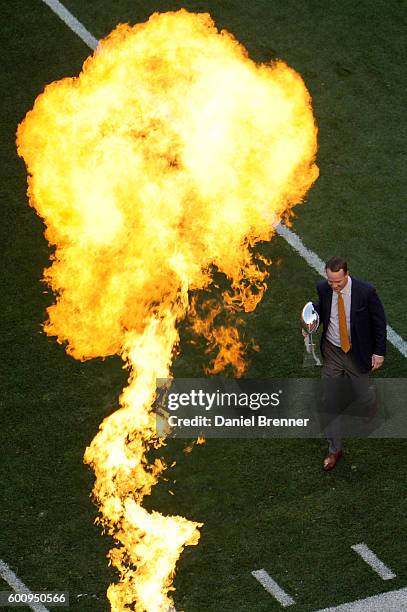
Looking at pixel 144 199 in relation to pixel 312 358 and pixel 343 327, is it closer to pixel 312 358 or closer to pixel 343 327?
pixel 312 358

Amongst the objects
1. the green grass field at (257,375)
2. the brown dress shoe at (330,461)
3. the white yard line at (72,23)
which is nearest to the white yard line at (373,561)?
the green grass field at (257,375)

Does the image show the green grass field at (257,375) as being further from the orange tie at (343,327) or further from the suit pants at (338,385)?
the orange tie at (343,327)

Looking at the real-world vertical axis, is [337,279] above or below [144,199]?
below

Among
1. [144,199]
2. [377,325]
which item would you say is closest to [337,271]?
[377,325]

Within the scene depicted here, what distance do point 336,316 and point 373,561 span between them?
2214mm

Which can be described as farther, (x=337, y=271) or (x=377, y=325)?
(x=377, y=325)

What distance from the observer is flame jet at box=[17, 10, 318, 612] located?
12641 mm

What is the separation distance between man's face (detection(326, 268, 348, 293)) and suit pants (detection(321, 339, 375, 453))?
77 centimetres

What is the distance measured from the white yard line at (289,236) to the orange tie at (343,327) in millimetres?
1891

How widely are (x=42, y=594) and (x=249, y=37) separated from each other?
8.31m

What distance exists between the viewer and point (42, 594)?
12062 mm

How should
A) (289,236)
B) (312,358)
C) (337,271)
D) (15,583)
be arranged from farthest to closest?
(289,236) → (312,358) → (15,583) → (337,271)

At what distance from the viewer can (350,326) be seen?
478 inches

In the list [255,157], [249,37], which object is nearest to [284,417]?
[255,157]
